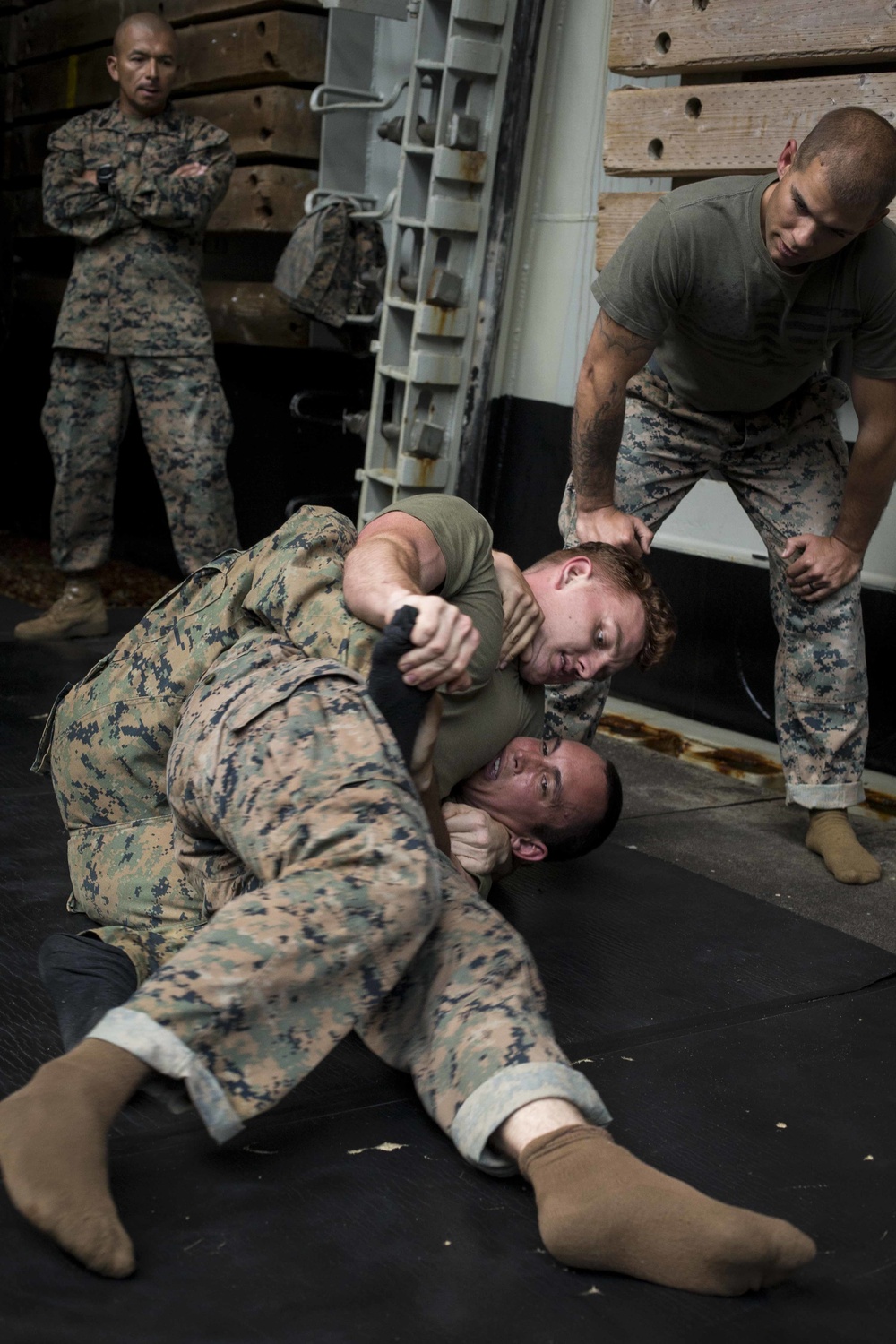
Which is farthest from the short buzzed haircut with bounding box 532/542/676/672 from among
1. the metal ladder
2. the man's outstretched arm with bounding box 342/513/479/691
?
the metal ladder

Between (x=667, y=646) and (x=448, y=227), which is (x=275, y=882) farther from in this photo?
(x=448, y=227)

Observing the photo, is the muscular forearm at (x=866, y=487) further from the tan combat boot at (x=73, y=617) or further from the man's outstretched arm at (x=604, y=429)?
the tan combat boot at (x=73, y=617)

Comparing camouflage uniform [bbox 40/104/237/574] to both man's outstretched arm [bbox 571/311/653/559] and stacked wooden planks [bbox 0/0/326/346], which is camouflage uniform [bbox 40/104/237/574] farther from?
man's outstretched arm [bbox 571/311/653/559]

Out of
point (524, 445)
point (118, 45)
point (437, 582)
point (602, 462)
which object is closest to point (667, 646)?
point (437, 582)

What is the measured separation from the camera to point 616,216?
3.71 metres

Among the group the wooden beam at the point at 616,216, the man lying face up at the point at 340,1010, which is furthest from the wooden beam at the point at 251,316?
the man lying face up at the point at 340,1010

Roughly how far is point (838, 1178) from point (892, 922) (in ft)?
3.30

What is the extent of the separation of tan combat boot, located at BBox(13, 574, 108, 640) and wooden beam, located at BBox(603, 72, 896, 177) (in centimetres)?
205

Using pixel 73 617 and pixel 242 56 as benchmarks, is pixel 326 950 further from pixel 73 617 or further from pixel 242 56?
pixel 242 56

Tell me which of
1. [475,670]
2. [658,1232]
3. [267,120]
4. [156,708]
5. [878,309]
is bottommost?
[658,1232]

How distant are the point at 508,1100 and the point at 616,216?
2.79 m

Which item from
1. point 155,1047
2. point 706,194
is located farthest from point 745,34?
point 155,1047

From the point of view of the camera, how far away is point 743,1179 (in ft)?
5.53

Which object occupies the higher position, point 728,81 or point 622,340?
point 728,81
